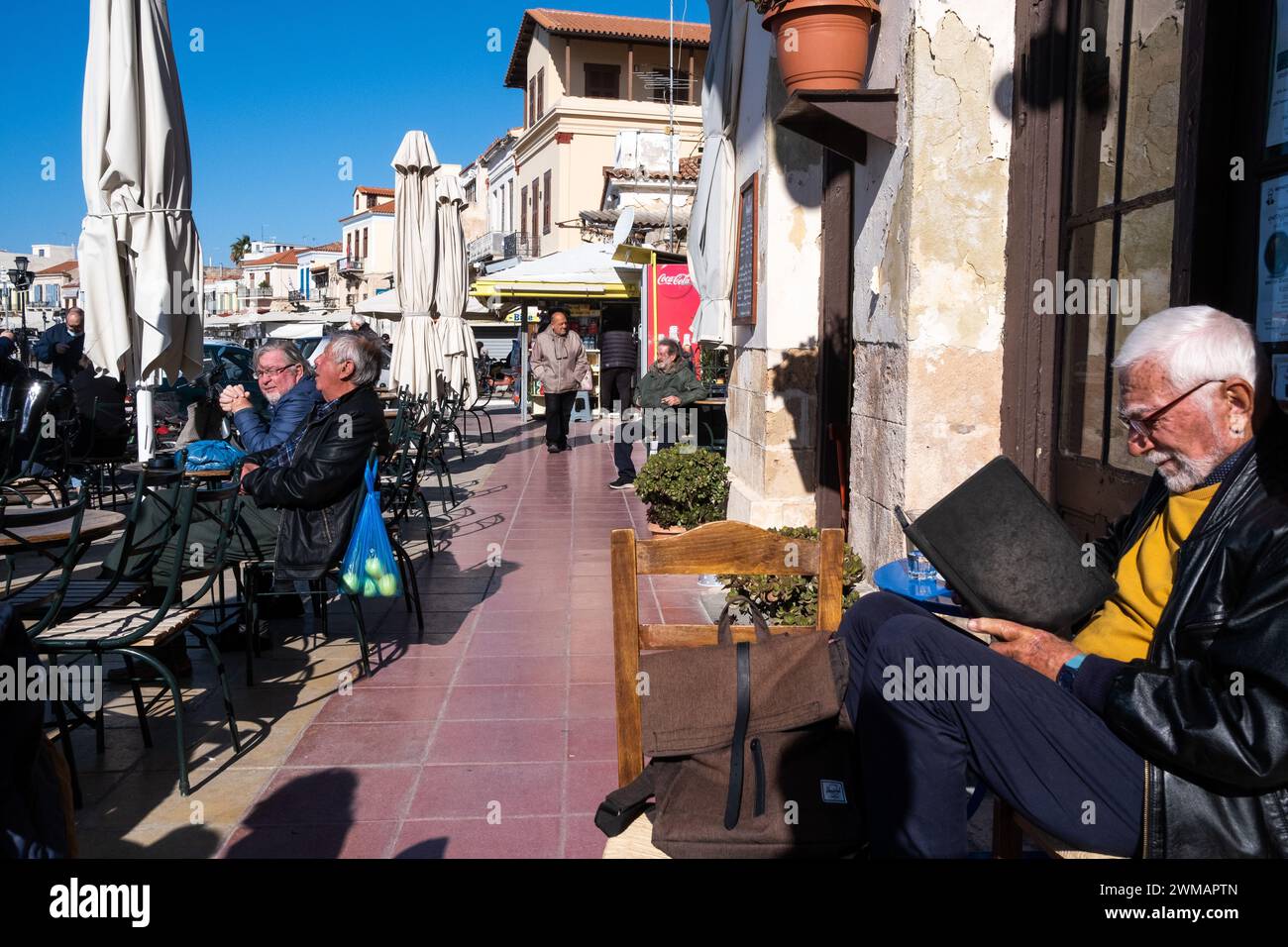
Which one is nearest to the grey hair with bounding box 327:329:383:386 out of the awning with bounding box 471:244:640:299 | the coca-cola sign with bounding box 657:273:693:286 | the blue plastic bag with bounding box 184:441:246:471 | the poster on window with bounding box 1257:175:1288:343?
the blue plastic bag with bounding box 184:441:246:471

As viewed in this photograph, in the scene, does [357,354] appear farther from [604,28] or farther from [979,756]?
[604,28]

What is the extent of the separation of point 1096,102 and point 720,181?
4075mm

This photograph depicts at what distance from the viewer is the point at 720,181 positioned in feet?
23.6

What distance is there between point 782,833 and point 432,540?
5631 mm

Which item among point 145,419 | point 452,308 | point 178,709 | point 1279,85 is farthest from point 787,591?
point 452,308

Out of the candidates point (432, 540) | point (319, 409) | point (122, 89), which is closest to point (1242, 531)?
point (319, 409)

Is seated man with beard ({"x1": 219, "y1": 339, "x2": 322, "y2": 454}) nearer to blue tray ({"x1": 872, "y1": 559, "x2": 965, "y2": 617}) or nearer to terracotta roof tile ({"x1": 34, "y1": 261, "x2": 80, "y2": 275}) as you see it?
blue tray ({"x1": 872, "y1": 559, "x2": 965, "y2": 617})

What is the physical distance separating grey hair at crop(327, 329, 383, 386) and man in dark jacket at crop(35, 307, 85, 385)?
7.18m

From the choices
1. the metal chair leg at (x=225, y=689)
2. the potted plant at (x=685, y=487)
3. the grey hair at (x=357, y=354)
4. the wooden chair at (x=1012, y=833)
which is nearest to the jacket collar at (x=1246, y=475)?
the wooden chair at (x=1012, y=833)

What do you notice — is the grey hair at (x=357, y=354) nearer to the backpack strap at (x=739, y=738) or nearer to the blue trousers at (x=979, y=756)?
the backpack strap at (x=739, y=738)

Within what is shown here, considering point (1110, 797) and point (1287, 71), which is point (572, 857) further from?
point (1287, 71)

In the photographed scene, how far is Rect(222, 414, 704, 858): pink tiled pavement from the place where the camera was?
118 inches
